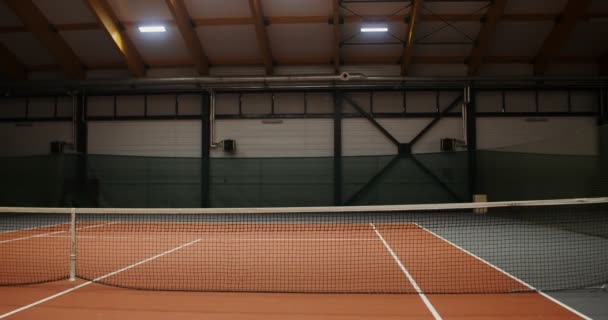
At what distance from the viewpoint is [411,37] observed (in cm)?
1423

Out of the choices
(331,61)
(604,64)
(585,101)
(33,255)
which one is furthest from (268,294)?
(604,64)

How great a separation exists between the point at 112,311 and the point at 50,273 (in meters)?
2.37

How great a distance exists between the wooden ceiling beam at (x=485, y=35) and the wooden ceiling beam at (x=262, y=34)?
26.9ft

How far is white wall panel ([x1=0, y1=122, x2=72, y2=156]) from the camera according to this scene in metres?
17.6

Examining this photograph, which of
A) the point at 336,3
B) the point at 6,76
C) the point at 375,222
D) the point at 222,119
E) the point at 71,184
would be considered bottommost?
the point at 375,222

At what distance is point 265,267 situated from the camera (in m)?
6.15

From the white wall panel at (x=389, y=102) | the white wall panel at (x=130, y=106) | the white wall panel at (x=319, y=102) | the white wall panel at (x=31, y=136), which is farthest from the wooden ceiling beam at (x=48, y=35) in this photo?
the white wall panel at (x=389, y=102)

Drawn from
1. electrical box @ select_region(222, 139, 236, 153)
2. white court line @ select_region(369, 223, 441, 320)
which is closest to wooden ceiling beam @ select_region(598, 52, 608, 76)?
white court line @ select_region(369, 223, 441, 320)

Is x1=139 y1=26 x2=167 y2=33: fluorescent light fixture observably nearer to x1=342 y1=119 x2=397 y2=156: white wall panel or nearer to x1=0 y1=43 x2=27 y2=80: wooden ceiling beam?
x1=0 y1=43 x2=27 y2=80: wooden ceiling beam

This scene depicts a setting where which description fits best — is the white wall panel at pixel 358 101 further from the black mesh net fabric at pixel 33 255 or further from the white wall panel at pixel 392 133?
the black mesh net fabric at pixel 33 255

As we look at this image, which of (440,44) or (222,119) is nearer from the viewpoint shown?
(440,44)

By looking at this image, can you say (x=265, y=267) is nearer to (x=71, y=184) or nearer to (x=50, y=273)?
(x=50, y=273)

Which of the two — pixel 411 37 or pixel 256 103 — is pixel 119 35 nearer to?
pixel 256 103

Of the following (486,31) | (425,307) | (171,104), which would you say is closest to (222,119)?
(171,104)
